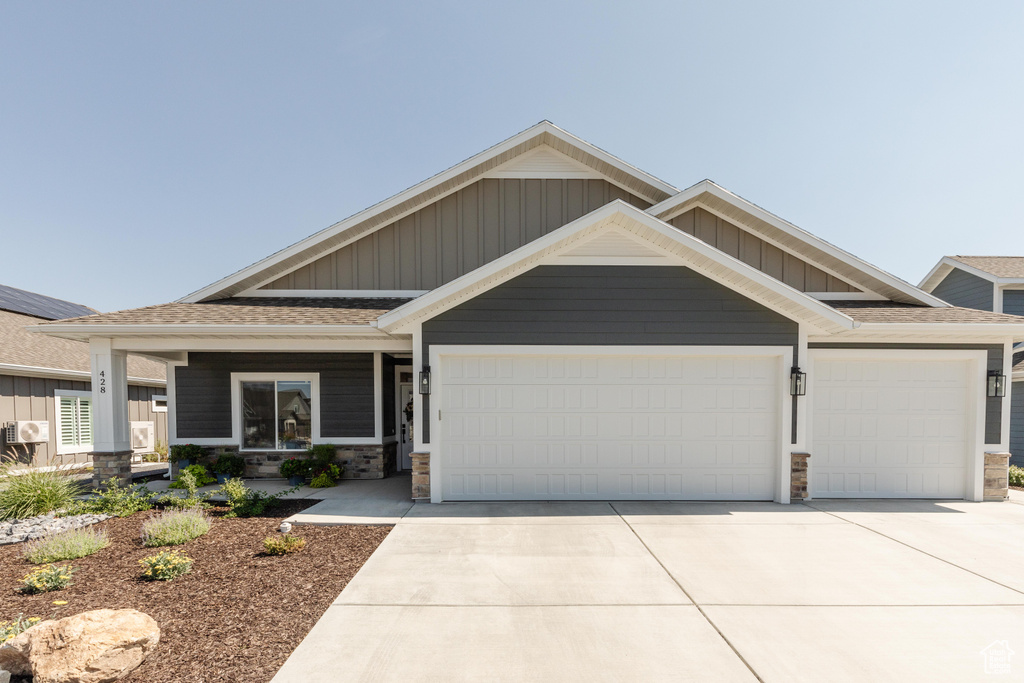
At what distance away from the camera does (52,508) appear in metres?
7.55

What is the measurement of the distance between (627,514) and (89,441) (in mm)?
14982

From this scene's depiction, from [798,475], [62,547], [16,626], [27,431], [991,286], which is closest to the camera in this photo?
[16,626]

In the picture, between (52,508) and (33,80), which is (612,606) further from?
(33,80)

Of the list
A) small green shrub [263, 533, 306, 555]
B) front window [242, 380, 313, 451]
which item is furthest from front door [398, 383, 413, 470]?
small green shrub [263, 533, 306, 555]

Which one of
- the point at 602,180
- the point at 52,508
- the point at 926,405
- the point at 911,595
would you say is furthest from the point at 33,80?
the point at 926,405

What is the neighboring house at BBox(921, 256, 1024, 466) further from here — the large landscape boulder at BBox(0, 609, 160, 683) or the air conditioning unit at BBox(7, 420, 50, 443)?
the air conditioning unit at BBox(7, 420, 50, 443)

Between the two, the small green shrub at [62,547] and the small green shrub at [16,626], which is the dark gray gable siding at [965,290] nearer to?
the small green shrub at [16,626]

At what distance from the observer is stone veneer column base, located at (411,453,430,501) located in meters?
7.83

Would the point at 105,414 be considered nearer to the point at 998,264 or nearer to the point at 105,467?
the point at 105,467

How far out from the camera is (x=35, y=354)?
12.4 meters

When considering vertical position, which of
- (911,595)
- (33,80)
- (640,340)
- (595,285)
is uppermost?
(33,80)

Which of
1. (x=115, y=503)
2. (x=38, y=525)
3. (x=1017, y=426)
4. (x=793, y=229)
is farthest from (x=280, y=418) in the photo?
(x=1017, y=426)

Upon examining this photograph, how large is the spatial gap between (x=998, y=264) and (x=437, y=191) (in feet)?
60.1

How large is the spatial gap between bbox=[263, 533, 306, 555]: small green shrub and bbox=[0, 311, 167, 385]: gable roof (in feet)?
31.7
